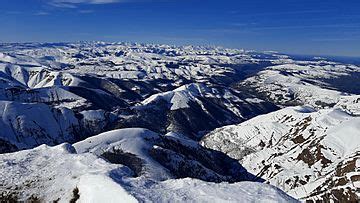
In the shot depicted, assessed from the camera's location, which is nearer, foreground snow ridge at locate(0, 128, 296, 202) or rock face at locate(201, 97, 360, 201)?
foreground snow ridge at locate(0, 128, 296, 202)

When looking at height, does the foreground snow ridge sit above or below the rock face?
above

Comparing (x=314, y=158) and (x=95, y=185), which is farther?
(x=314, y=158)

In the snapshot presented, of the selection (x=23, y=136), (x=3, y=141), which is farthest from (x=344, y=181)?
(x=23, y=136)

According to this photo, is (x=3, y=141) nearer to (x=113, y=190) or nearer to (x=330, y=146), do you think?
(x=113, y=190)

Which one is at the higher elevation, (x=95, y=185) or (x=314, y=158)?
(x=95, y=185)

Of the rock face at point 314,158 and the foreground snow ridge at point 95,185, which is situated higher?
the foreground snow ridge at point 95,185
